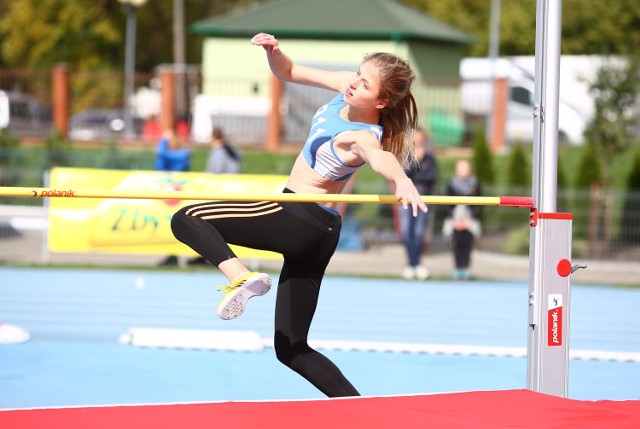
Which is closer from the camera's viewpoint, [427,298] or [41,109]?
[427,298]

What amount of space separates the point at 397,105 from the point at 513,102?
2288 cm

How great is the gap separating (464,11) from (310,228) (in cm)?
4402

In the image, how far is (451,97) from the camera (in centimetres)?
2225

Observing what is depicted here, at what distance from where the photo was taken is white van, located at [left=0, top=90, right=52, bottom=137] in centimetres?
2301

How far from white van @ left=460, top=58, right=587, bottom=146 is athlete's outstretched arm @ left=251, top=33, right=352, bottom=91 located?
15.8m

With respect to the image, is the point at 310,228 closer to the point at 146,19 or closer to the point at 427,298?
the point at 427,298

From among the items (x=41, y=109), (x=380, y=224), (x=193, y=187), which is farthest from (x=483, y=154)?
(x=41, y=109)

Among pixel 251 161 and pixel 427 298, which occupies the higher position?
pixel 251 161

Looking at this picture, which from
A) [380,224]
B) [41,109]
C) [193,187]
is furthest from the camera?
[41,109]

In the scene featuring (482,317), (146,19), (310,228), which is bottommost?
(482,317)

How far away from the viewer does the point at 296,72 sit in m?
5.89

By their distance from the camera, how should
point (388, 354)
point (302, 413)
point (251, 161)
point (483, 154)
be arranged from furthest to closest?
point (251, 161)
point (483, 154)
point (388, 354)
point (302, 413)

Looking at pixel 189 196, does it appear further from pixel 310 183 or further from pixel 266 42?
pixel 266 42

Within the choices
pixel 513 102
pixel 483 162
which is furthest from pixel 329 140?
pixel 513 102
